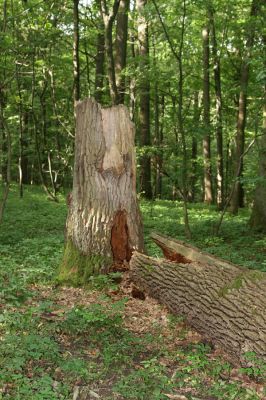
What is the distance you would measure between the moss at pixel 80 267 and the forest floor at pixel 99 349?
150mm

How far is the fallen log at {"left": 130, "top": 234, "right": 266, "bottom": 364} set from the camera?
448cm

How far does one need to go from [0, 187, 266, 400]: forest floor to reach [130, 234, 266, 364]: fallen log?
163mm

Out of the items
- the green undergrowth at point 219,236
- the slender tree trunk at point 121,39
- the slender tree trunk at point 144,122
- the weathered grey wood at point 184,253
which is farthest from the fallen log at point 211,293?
the slender tree trunk at point 144,122

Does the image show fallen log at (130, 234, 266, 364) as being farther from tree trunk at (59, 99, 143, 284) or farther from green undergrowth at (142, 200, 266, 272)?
green undergrowth at (142, 200, 266, 272)

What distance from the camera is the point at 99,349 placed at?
15.4 feet

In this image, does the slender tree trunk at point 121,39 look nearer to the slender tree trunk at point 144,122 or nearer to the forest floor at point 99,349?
the slender tree trunk at point 144,122

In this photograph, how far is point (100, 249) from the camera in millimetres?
6543

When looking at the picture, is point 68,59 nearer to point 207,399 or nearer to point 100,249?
point 100,249

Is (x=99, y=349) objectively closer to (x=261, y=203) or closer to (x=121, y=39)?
(x=261, y=203)

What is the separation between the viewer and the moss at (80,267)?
6.43 m

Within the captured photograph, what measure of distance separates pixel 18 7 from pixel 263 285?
55.5ft

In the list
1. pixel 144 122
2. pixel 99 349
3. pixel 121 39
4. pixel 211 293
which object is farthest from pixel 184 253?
pixel 144 122

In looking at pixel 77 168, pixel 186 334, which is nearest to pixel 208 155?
pixel 77 168

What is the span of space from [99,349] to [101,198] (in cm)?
260
